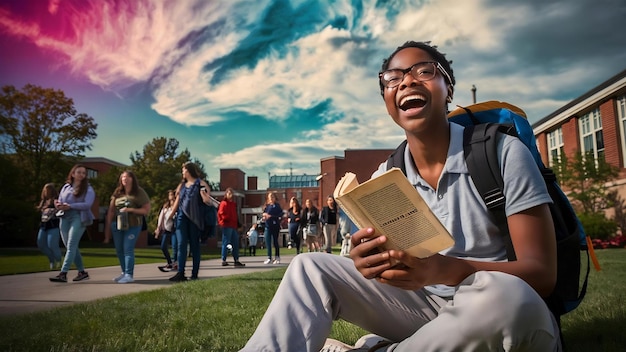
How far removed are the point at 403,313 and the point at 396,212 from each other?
25.0 inches

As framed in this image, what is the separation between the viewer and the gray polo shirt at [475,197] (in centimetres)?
131

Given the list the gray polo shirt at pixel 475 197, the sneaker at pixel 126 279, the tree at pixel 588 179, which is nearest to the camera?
the gray polo shirt at pixel 475 197

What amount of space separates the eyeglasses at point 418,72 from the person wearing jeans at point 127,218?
5219 mm

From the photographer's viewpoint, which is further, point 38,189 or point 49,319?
point 38,189

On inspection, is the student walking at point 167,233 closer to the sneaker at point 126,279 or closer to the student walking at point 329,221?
the sneaker at point 126,279

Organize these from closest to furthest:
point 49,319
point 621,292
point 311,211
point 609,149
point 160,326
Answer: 1. point 160,326
2. point 49,319
3. point 621,292
4. point 311,211
5. point 609,149

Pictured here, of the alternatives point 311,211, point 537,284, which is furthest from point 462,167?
point 311,211

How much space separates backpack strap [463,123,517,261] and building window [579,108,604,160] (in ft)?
66.7

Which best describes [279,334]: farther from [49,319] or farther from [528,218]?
[49,319]

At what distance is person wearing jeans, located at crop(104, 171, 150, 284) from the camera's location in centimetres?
609

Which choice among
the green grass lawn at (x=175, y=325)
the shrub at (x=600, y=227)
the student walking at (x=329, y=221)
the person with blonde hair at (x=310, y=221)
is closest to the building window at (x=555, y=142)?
the shrub at (x=600, y=227)

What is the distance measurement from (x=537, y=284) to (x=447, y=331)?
0.35 meters

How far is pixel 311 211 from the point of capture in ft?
37.7

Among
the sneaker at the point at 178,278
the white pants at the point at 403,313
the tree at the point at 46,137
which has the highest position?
the tree at the point at 46,137
